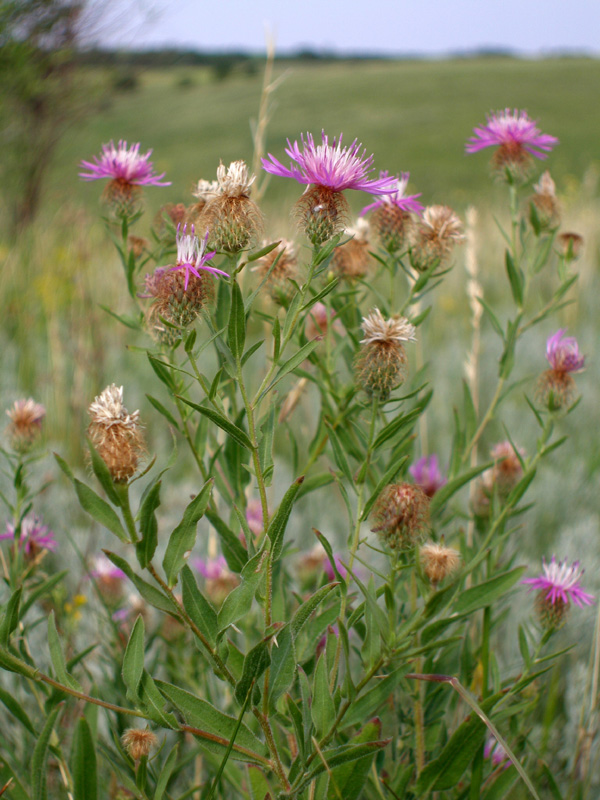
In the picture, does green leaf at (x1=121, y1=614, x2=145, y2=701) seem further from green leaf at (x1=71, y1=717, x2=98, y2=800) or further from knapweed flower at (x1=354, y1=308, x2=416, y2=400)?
knapweed flower at (x1=354, y1=308, x2=416, y2=400)

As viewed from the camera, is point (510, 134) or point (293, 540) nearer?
point (293, 540)

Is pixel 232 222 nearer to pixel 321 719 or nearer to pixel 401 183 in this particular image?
pixel 401 183

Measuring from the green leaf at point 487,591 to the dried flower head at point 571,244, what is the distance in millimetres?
648

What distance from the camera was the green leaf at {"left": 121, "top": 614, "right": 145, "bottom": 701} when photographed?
2.37ft

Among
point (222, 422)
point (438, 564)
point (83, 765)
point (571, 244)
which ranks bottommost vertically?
point (83, 765)

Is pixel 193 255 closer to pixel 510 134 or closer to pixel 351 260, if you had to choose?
pixel 351 260

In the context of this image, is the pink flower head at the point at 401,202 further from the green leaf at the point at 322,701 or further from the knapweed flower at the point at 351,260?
the green leaf at the point at 322,701

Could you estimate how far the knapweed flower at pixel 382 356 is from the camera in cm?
82

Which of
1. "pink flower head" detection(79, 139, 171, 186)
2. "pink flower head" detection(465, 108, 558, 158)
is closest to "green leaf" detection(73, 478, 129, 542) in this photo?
"pink flower head" detection(79, 139, 171, 186)

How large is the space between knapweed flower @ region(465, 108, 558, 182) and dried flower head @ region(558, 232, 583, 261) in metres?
0.17

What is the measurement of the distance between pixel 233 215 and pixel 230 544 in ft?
1.40

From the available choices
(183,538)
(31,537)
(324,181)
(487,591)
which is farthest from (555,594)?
(31,537)

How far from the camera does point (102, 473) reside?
0.68m

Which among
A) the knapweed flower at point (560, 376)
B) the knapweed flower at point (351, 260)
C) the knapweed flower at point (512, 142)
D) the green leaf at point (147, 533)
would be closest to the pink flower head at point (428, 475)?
the knapweed flower at point (560, 376)
